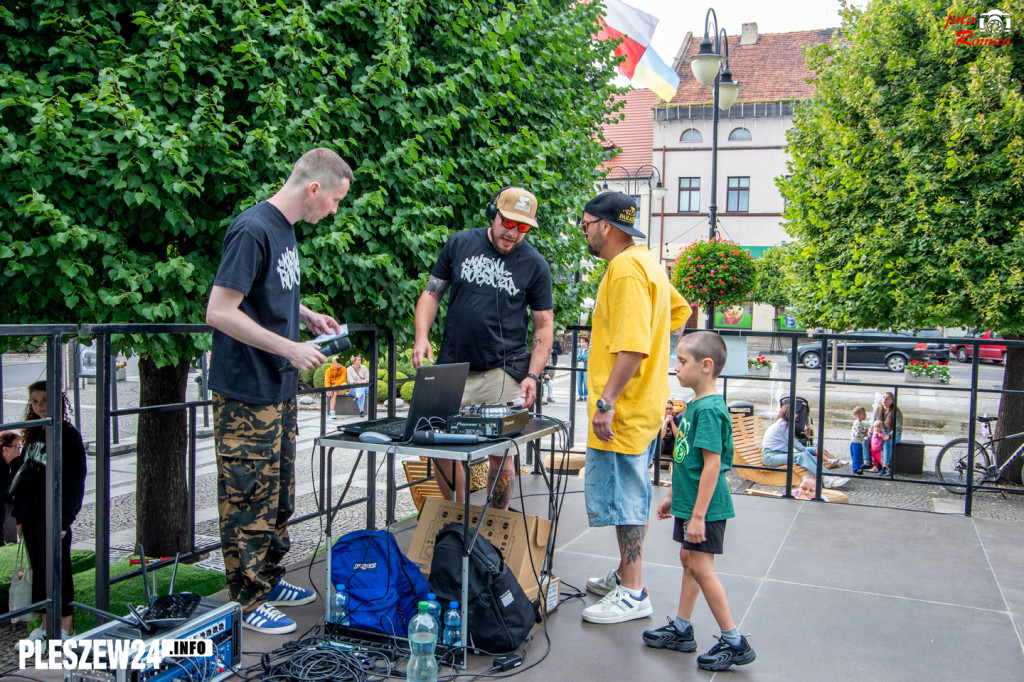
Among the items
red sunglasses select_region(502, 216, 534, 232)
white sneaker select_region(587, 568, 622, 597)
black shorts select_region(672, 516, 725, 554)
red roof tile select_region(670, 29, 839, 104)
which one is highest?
red roof tile select_region(670, 29, 839, 104)

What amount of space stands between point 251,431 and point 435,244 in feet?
8.89

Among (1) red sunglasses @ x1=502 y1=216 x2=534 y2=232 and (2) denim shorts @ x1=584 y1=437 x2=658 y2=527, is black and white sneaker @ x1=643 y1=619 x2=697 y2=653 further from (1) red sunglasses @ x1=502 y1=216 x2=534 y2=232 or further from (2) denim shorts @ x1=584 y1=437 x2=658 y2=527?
(1) red sunglasses @ x1=502 y1=216 x2=534 y2=232

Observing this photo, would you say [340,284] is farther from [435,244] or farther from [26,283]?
[26,283]

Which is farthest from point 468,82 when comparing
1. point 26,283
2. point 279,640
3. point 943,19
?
point 943,19

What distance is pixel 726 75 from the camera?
16.3m

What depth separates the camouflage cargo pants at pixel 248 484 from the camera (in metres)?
3.20

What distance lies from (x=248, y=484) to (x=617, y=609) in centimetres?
177

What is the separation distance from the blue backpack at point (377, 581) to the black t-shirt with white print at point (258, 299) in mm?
769

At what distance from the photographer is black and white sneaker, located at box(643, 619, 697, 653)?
10.7 ft

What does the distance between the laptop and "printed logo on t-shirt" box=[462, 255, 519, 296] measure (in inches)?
30.7

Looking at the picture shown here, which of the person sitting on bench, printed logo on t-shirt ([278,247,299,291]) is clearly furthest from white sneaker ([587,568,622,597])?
the person sitting on bench

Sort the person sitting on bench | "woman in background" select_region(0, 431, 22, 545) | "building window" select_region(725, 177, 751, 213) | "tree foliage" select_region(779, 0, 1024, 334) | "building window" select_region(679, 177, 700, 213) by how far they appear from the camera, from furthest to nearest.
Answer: "building window" select_region(679, 177, 700, 213) → "building window" select_region(725, 177, 751, 213) → the person sitting on bench → "tree foliage" select_region(779, 0, 1024, 334) → "woman in background" select_region(0, 431, 22, 545)

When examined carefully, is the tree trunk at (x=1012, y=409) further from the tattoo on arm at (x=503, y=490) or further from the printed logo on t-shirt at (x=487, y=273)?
the printed logo on t-shirt at (x=487, y=273)

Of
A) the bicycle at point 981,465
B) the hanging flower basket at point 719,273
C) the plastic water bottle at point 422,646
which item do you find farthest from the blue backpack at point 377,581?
the hanging flower basket at point 719,273
